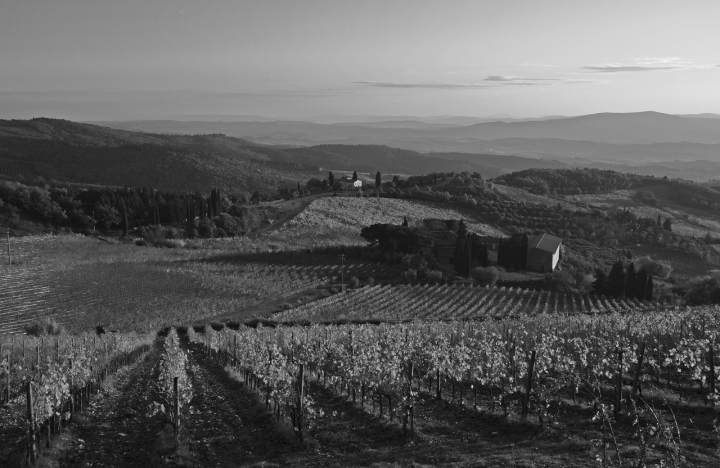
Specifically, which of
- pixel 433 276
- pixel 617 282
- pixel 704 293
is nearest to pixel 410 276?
pixel 433 276

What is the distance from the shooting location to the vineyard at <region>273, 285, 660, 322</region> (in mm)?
39969

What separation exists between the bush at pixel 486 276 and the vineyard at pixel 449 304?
3.29m

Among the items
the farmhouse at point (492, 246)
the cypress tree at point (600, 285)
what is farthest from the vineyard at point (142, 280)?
the cypress tree at point (600, 285)

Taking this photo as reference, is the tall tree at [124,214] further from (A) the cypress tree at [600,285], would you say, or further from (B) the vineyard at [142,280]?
(A) the cypress tree at [600,285]

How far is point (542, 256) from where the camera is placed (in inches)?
2391

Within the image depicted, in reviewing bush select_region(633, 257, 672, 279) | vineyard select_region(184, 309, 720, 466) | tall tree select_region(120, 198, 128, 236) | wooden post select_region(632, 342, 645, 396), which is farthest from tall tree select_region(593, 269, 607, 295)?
tall tree select_region(120, 198, 128, 236)

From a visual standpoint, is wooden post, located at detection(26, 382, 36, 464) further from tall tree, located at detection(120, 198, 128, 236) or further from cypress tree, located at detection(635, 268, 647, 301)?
tall tree, located at detection(120, 198, 128, 236)

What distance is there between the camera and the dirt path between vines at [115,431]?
1296 centimetres

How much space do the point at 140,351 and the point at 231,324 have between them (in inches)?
385

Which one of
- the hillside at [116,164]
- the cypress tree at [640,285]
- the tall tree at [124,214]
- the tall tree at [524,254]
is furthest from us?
the hillside at [116,164]

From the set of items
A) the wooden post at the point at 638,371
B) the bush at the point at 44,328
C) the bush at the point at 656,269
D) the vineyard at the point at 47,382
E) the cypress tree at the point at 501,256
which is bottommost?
the bush at the point at 656,269

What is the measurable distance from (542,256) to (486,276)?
9.02 m

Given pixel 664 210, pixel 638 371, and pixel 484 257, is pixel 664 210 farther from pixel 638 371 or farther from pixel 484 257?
Answer: pixel 638 371

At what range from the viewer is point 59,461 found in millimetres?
12688
